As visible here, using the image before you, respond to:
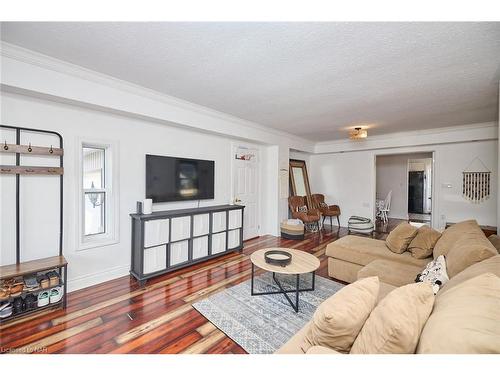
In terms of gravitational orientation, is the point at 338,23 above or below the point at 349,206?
above

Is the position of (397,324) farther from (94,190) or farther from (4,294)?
(94,190)

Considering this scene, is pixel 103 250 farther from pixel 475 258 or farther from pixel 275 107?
pixel 475 258

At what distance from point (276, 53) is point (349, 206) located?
5.44 m

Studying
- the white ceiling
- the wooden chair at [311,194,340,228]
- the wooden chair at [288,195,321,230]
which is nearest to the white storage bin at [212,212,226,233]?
the white ceiling

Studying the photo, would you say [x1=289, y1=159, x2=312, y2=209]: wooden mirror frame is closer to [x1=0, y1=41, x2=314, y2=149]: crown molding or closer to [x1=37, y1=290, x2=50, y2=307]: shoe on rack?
[x1=0, y1=41, x2=314, y2=149]: crown molding

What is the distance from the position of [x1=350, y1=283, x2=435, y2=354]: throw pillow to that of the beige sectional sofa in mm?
37

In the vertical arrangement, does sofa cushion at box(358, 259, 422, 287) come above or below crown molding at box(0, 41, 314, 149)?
below

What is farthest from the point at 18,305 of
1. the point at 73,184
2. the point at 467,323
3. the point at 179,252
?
the point at 467,323

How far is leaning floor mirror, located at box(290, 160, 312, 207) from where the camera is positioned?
6.25 meters

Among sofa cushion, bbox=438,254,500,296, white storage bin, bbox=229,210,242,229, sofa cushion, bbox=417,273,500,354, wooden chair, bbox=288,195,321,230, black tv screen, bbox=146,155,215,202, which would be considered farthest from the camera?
→ wooden chair, bbox=288,195,321,230

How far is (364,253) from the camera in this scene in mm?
2742

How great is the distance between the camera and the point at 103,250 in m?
2.83

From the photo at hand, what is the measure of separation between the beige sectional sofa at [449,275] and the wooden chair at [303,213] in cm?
224
